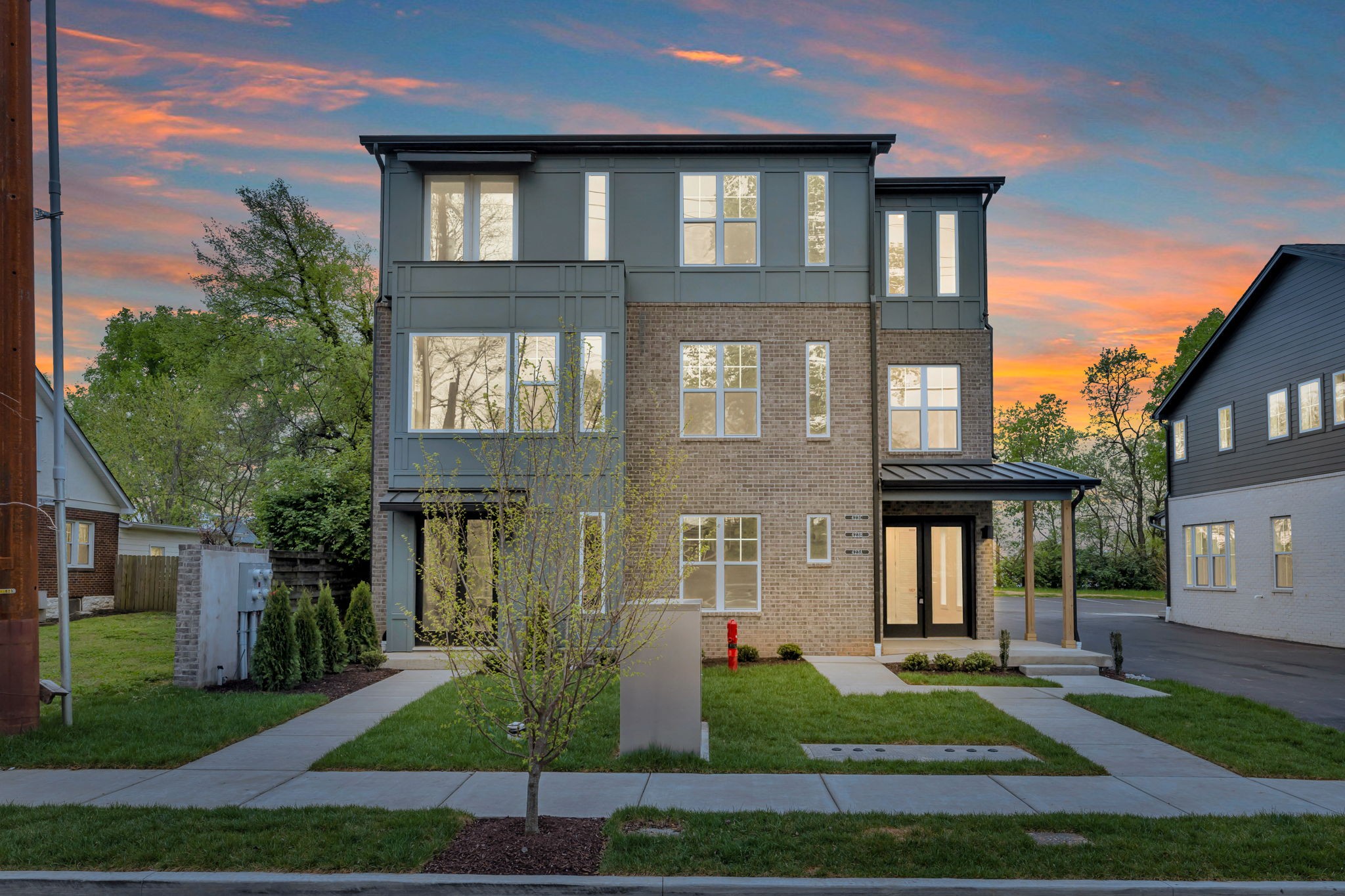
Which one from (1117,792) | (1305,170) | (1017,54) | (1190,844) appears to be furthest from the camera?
(1305,170)

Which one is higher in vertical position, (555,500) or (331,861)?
(555,500)

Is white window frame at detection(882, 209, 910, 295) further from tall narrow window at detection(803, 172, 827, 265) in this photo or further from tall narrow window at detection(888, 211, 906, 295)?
tall narrow window at detection(803, 172, 827, 265)

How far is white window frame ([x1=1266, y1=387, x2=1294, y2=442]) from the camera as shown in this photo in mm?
23516

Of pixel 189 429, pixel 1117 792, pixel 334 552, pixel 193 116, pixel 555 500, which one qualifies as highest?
pixel 193 116

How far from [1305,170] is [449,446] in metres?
21.6

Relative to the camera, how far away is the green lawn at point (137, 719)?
8.95m

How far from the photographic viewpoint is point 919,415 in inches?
752

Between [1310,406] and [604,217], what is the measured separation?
58.6 ft

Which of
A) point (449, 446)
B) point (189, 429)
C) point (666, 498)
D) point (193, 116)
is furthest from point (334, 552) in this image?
point (189, 429)

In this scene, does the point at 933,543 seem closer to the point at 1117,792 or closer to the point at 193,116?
the point at 1117,792

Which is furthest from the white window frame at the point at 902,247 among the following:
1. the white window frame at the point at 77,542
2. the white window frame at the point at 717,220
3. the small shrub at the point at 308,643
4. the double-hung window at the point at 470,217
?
the white window frame at the point at 77,542

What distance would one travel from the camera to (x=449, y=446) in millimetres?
16531

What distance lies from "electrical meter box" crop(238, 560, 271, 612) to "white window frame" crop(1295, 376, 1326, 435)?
2305 cm

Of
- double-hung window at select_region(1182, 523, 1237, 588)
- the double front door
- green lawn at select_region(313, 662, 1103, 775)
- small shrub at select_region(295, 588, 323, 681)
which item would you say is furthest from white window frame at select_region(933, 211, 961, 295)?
double-hung window at select_region(1182, 523, 1237, 588)
